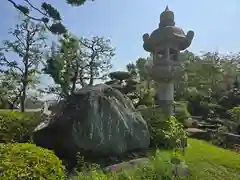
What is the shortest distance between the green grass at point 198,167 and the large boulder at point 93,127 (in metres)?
0.88

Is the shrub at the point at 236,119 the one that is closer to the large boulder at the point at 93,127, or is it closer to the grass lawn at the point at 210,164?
the grass lawn at the point at 210,164

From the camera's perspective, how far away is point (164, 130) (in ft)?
23.1

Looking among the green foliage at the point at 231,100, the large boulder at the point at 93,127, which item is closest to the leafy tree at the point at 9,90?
the green foliage at the point at 231,100

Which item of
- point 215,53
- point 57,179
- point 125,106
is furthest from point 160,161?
point 215,53

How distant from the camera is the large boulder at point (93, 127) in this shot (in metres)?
5.49

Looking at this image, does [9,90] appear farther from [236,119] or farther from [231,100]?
[236,119]

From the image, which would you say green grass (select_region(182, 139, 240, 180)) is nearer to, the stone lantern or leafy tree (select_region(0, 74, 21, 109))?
the stone lantern

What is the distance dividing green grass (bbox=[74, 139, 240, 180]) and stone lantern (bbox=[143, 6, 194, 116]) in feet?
13.1

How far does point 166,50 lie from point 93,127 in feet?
20.9

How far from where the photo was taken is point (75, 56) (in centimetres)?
1944

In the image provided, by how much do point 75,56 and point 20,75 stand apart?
4.24m

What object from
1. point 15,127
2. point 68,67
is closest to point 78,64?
point 68,67

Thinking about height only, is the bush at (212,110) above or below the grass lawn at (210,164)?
above

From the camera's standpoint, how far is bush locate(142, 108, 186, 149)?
6074 mm
